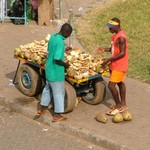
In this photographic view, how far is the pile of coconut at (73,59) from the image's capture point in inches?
287

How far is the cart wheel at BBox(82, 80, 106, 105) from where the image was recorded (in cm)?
766

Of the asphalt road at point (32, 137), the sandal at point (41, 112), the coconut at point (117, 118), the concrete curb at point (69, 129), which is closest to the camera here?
the concrete curb at point (69, 129)

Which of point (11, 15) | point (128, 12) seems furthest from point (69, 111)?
point (128, 12)

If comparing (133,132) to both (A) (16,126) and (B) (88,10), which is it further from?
(B) (88,10)

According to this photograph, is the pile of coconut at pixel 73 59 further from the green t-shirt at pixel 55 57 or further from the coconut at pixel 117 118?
the coconut at pixel 117 118

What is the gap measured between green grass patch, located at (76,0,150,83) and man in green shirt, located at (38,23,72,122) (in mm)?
Answer: 2814

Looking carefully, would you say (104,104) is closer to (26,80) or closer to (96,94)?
(96,94)

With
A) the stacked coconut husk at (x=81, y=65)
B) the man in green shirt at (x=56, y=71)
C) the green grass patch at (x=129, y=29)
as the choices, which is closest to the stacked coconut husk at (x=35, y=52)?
the stacked coconut husk at (x=81, y=65)

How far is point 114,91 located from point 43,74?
4.84 feet

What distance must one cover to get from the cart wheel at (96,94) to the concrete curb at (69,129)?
0.89 m

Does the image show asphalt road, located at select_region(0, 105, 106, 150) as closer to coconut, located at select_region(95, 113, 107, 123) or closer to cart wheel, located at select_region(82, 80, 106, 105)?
coconut, located at select_region(95, 113, 107, 123)

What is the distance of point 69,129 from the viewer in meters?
7.04

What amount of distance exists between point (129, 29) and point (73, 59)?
5.58m

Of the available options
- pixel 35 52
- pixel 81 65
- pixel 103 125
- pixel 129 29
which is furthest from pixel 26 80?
pixel 129 29
